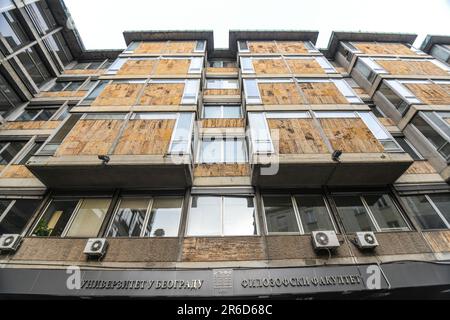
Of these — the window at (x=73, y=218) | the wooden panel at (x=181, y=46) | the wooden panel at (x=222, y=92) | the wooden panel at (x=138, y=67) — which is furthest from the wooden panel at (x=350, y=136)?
the wooden panel at (x=181, y=46)

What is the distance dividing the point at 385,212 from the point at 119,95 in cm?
1315

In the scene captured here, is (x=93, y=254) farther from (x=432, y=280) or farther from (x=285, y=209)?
(x=432, y=280)

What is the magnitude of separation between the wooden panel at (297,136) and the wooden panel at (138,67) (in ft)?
27.6

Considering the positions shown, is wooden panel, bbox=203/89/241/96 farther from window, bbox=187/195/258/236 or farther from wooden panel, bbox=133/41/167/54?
window, bbox=187/195/258/236

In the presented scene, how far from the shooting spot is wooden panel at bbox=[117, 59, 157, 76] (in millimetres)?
13711

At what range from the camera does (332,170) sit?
8.88 meters

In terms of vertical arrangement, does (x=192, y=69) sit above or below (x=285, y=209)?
above

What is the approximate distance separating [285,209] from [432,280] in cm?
449

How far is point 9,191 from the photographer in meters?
9.75

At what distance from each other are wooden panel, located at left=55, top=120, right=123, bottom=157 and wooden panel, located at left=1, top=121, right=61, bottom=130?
476cm

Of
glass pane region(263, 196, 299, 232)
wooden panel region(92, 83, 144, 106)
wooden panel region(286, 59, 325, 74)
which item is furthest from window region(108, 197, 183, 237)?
wooden panel region(286, 59, 325, 74)
